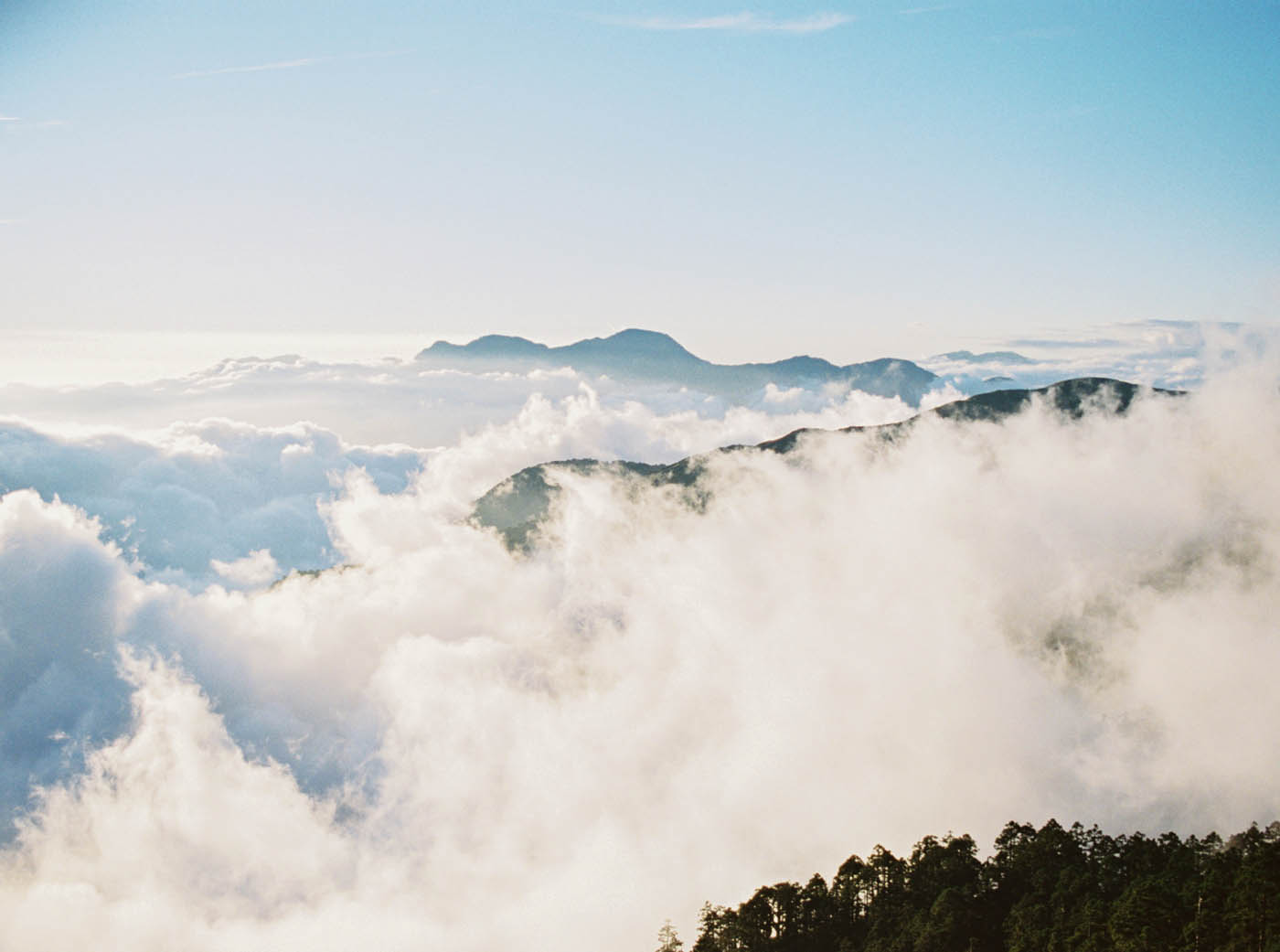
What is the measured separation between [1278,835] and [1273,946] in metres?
A: 37.6

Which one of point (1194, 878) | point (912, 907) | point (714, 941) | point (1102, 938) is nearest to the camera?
point (1102, 938)

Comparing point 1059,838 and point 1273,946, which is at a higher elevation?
point 1273,946

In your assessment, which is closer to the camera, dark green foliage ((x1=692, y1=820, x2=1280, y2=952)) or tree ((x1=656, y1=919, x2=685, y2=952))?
dark green foliage ((x1=692, y1=820, x2=1280, y2=952))

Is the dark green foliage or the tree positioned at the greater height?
the dark green foliage

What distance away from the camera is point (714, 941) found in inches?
3118

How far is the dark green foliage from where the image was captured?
177 ft

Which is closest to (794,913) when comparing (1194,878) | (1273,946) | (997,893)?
(997,893)

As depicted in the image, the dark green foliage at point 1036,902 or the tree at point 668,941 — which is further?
the tree at point 668,941

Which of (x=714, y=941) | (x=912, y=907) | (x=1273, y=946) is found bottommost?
(x=714, y=941)

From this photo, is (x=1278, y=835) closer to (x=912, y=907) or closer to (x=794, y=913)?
(x=912, y=907)

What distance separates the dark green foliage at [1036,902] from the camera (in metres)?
54.1

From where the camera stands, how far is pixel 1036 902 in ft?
223

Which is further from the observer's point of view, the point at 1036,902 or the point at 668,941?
the point at 668,941

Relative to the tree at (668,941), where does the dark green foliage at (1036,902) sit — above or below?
above
